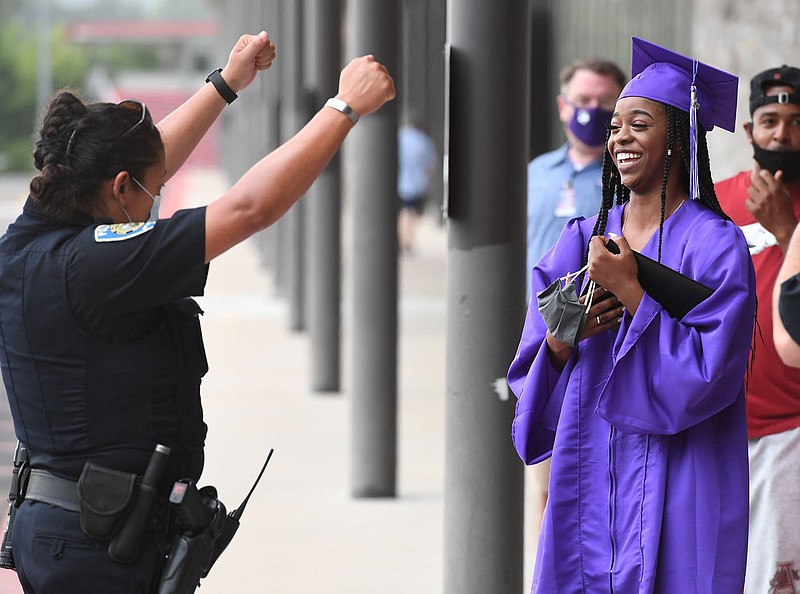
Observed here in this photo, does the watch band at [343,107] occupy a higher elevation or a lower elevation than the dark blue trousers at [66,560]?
higher

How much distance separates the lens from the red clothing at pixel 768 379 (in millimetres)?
4215

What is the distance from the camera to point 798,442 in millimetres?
4223

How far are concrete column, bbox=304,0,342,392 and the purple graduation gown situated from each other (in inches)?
261

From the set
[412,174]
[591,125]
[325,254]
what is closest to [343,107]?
[591,125]

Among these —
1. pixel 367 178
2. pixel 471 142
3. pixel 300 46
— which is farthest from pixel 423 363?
pixel 471 142

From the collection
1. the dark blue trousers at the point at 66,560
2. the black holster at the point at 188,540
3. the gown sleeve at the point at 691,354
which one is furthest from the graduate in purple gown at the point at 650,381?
the dark blue trousers at the point at 66,560

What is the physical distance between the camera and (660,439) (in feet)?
10.6

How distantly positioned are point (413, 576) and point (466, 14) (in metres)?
2.56

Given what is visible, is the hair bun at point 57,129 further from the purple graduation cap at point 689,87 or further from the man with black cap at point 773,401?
the man with black cap at point 773,401

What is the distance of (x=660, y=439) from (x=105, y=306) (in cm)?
132

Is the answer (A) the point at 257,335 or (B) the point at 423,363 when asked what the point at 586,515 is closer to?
(B) the point at 423,363

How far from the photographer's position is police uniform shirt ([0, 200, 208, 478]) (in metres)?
3.02

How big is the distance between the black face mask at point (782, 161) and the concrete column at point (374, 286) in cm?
320

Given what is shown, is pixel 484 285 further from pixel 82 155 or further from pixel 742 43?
pixel 742 43
